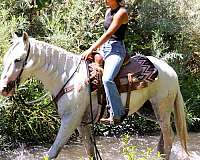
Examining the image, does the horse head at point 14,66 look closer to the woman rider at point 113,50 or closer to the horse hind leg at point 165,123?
the woman rider at point 113,50

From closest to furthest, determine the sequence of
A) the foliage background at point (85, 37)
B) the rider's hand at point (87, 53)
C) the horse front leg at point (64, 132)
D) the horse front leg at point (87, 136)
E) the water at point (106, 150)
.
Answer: the horse front leg at point (64, 132) < the rider's hand at point (87, 53) < the horse front leg at point (87, 136) < the water at point (106, 150) < the foliage background at point (85, 37)

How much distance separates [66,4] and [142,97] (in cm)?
482

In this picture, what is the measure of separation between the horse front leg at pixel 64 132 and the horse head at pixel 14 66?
0.65 m

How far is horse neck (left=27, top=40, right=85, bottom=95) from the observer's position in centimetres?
560

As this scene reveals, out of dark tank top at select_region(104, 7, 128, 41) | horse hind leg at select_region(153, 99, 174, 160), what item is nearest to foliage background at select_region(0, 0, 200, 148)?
horse hind leg at select_region(153, 99, 174, 160)

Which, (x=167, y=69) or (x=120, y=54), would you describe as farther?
(x=167, y=69)

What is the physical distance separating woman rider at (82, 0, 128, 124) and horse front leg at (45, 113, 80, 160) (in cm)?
46

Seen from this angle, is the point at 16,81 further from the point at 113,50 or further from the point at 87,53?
the point at 113,50

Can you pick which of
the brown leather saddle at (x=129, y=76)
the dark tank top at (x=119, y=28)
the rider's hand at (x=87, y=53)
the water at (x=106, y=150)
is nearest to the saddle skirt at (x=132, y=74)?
the brown leather saddle at (x=129, y=76)

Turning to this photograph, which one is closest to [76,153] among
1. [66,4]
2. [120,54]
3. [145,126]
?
[145,126]

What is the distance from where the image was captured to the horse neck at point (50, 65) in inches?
220

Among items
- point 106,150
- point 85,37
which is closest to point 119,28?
point 106,150

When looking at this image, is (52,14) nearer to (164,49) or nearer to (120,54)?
(164,49)

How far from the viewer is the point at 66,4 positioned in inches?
418
